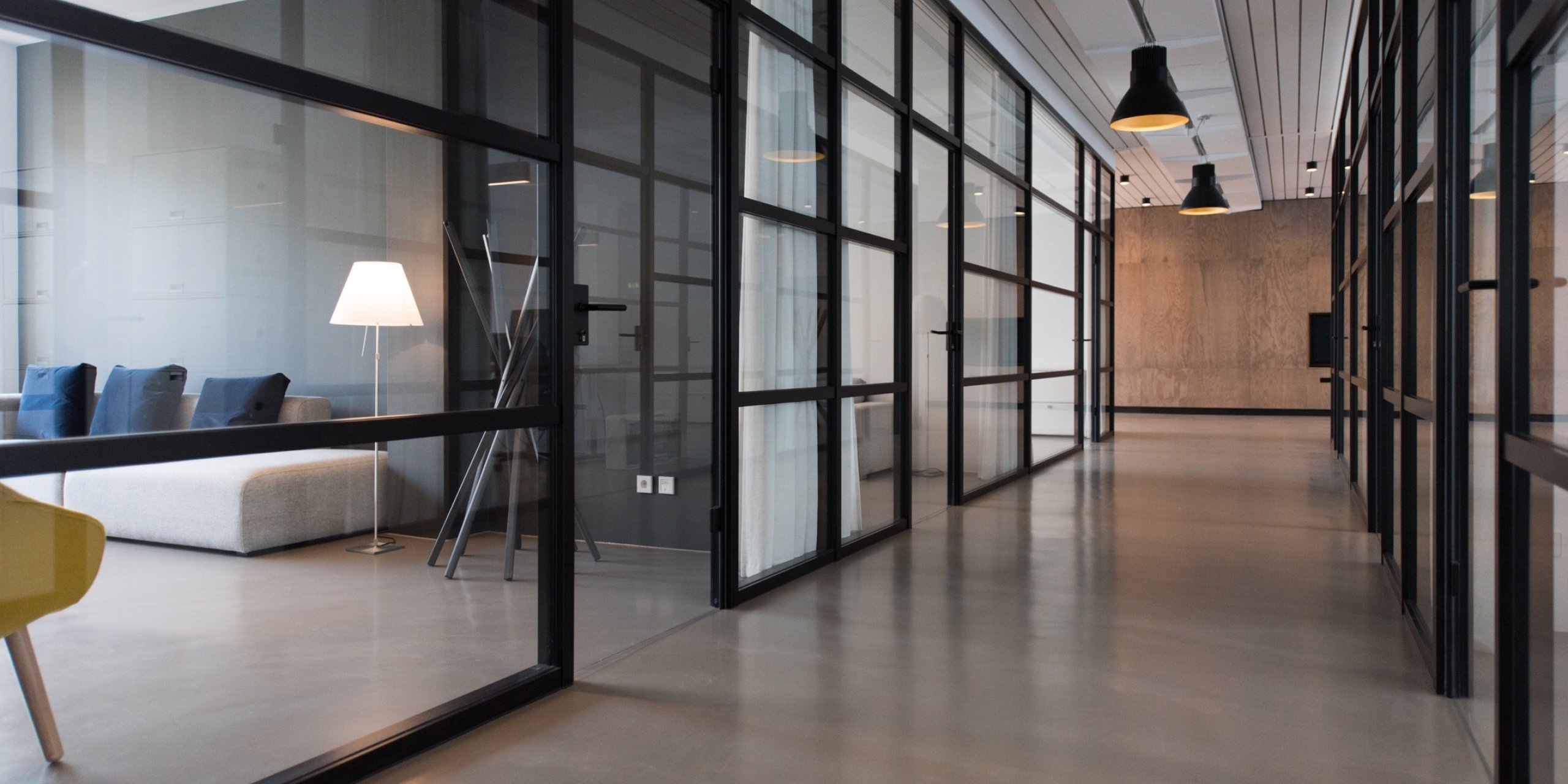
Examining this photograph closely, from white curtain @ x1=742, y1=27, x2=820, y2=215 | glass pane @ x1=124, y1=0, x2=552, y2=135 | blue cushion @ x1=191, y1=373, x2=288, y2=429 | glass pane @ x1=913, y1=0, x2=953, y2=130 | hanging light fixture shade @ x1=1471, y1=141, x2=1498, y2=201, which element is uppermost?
glass pane @ x1=913, y1=0, x2=953, y2=130

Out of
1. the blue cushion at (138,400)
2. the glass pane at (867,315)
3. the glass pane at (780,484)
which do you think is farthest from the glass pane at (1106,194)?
the blue cushion at (138,400)

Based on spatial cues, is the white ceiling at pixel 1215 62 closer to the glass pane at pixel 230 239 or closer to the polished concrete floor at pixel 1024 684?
the polished concrete floor at pixel 1024 684

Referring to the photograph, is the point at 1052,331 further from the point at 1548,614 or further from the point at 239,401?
the point at 239,401

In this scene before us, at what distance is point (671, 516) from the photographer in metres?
3.71

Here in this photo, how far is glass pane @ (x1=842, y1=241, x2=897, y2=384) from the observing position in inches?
185

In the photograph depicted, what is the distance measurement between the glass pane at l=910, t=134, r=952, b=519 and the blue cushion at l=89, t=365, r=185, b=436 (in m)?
4.02

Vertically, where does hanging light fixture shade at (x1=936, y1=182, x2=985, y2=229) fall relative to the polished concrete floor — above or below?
above

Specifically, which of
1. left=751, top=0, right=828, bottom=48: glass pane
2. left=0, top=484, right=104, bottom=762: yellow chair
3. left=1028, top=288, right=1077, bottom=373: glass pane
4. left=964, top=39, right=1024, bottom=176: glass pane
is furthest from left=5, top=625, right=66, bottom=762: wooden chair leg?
left=1028, top=288, right=1077, bottom=373: glass pane

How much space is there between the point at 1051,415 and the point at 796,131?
5231 mm

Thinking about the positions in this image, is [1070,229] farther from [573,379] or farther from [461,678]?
[461,678]

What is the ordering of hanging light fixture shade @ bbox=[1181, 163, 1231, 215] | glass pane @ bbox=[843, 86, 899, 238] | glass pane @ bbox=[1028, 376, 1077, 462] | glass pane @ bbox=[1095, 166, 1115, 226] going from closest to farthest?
glass pane @ bbox=[843, 86, 899, 238]
glass pane @ bbox=[1028, 376, 1077, 462]
hanging light fixture shade @ bbox=[1181, 163, 1231, 215]
glass pane @ bbox=[1095, 166, 1115, 226]

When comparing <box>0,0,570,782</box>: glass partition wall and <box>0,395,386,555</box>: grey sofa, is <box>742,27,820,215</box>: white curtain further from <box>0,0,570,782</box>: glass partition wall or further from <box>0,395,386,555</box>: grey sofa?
<box>0,395,386,555</box>: grey sofa

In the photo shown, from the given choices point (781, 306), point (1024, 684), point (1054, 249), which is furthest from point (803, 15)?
point (1054, 249)

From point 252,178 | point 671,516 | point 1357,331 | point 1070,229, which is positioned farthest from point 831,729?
point 1070,229
